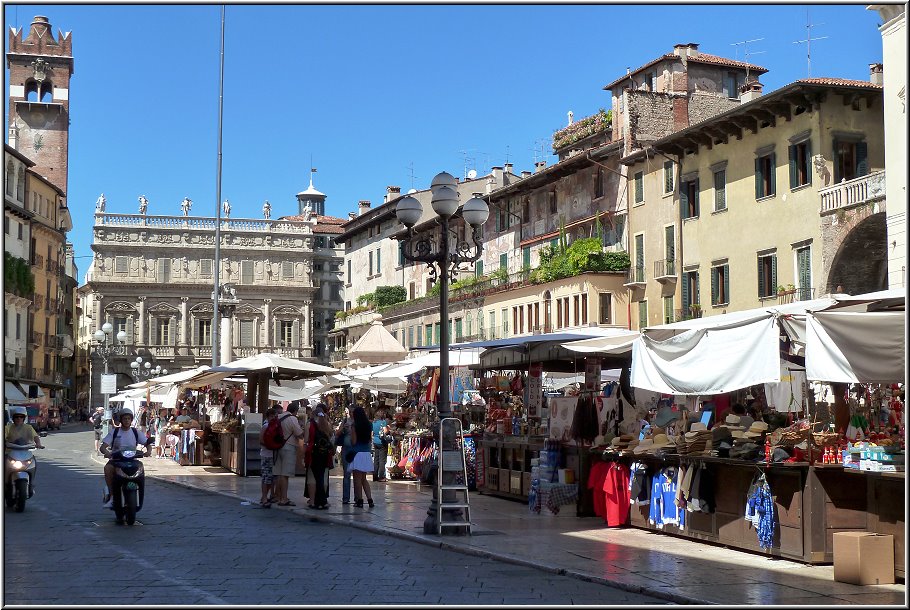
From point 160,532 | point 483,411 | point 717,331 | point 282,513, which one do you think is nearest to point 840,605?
point 717,331

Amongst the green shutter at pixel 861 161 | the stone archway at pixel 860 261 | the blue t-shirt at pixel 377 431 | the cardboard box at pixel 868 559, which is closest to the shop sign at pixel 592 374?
the blue t-shirt at pixel 377 431

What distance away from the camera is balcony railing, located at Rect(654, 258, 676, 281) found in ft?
130

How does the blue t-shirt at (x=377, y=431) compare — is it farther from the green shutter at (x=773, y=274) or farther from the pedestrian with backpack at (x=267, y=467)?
the green shutter at (x=773, y=274)

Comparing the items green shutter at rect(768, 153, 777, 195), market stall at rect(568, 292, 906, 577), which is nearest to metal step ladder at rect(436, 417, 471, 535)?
market stall at rect(568, 292, 906, 577)

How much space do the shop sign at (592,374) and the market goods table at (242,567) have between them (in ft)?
14.8

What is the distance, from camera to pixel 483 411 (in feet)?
76.8

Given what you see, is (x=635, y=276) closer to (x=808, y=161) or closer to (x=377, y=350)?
(x=808, y=161)

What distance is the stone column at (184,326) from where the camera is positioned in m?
91.4

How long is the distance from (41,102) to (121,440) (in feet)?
240

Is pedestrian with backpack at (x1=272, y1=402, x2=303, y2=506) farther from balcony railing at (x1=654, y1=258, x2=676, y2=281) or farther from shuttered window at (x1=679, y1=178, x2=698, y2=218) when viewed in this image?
balcony railing at (x1=654, y1=258, x2=676, y2=281)

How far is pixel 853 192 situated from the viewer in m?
30.1

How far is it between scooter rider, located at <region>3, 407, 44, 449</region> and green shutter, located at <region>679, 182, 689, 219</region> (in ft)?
86.2

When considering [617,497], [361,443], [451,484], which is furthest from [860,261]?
[451,484]

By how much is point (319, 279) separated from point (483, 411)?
76469 millimetres
